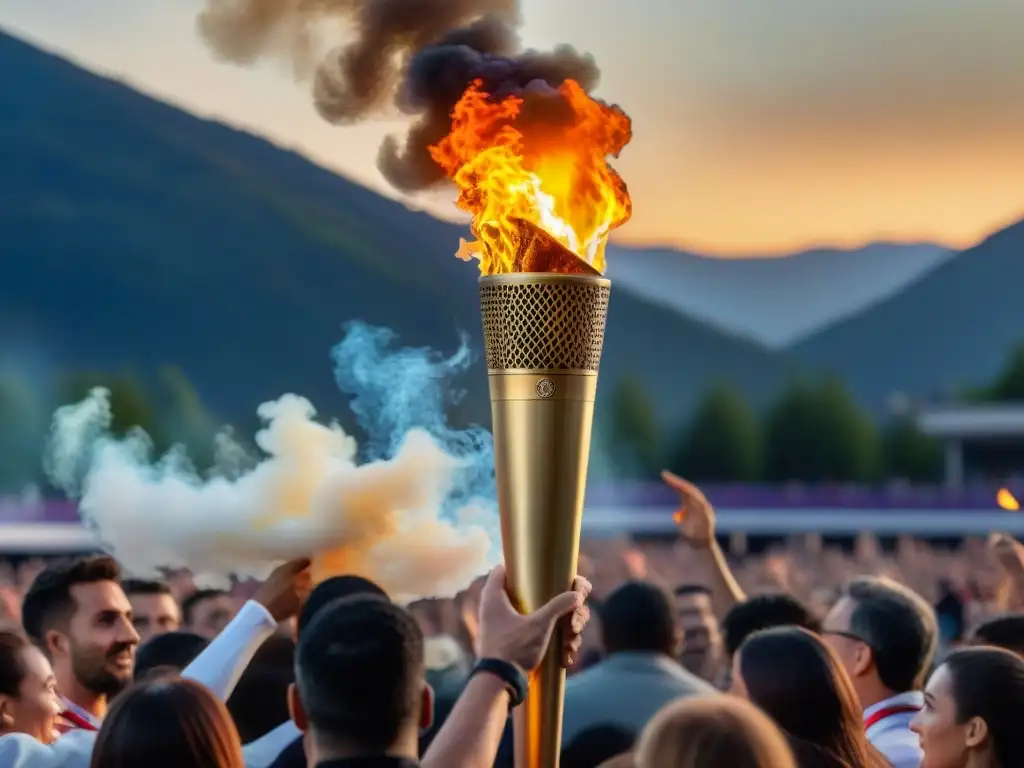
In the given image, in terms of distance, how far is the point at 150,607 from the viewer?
6430 mm

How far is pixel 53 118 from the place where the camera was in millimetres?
101375

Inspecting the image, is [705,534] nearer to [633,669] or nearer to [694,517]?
[694,517]

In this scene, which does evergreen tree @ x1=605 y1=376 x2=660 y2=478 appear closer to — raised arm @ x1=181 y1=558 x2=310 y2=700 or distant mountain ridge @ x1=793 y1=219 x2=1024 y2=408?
distant mountain ridge @ x1=793 y1=219 x2=1024 y2=408

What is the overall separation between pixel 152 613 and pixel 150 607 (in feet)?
0.09

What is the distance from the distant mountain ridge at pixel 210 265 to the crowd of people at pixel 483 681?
79612 millimetres

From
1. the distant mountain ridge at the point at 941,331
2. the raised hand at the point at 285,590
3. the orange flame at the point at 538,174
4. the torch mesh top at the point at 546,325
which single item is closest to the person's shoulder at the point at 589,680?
the raised hand at the point at 285,590

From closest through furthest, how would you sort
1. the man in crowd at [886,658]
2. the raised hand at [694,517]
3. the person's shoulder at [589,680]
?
the man in crowd at [886,658], the person's shoulder at [589,680], the raised hand at [694,517]

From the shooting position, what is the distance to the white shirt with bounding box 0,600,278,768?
12.8 feet

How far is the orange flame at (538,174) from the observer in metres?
3.84

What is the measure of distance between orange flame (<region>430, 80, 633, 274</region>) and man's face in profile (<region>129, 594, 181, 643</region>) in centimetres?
291

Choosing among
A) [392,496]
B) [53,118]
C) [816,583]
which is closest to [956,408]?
[816,583]

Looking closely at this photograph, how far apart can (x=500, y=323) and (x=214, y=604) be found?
161 inches

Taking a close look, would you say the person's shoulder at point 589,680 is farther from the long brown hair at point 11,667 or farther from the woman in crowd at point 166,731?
the woman in crowd at point 166,731

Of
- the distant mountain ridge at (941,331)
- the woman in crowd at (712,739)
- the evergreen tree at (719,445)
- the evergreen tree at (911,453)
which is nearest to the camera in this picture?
the woman in crowd at (712,739)
